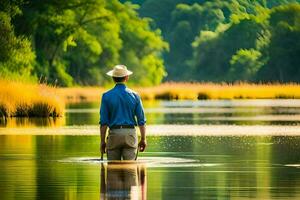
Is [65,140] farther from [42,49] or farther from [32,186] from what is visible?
[42,49]

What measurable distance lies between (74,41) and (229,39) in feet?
144

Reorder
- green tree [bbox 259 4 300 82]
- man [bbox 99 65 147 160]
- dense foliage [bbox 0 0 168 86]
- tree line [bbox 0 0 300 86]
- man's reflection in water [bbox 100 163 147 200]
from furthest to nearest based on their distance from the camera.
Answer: green tree [bbox 259 4 300 82] → tree line [bbox 0 0 300 86] → dense foliage [bbox 0 0 168 86] → man [bbox 99 65 147 160] → man's reflection in water [bbox 100 163 147 200]

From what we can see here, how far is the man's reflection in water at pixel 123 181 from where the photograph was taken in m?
11.7

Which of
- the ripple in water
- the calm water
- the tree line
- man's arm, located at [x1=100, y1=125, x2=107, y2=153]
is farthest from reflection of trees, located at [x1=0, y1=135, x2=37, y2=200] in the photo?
the tree line

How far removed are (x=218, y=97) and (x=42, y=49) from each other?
17286 mm

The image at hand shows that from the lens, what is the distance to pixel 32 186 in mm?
13047

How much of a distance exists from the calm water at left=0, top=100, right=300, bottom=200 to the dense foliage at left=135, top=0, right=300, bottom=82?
81098 millimetres

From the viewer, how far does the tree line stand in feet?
245

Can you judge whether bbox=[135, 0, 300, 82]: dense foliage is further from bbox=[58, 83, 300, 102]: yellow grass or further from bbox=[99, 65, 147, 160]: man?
bbox=[99, 65, 147, 160]: man

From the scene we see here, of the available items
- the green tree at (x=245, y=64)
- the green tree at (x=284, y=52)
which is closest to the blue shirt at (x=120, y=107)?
the green tree at (x=284, y=52)

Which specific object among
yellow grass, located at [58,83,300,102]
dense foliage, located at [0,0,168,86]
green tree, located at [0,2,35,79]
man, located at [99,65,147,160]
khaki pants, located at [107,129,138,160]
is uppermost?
dense foliage, located at [0,0,168,86]

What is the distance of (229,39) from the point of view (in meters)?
134

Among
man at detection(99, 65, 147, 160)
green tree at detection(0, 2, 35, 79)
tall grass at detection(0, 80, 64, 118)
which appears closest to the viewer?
man at detection(99, 65, 147, 160)

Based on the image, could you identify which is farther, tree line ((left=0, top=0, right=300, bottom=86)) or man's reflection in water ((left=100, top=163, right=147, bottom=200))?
tree line ((left=0, top=0, right=300, bottom=86))
